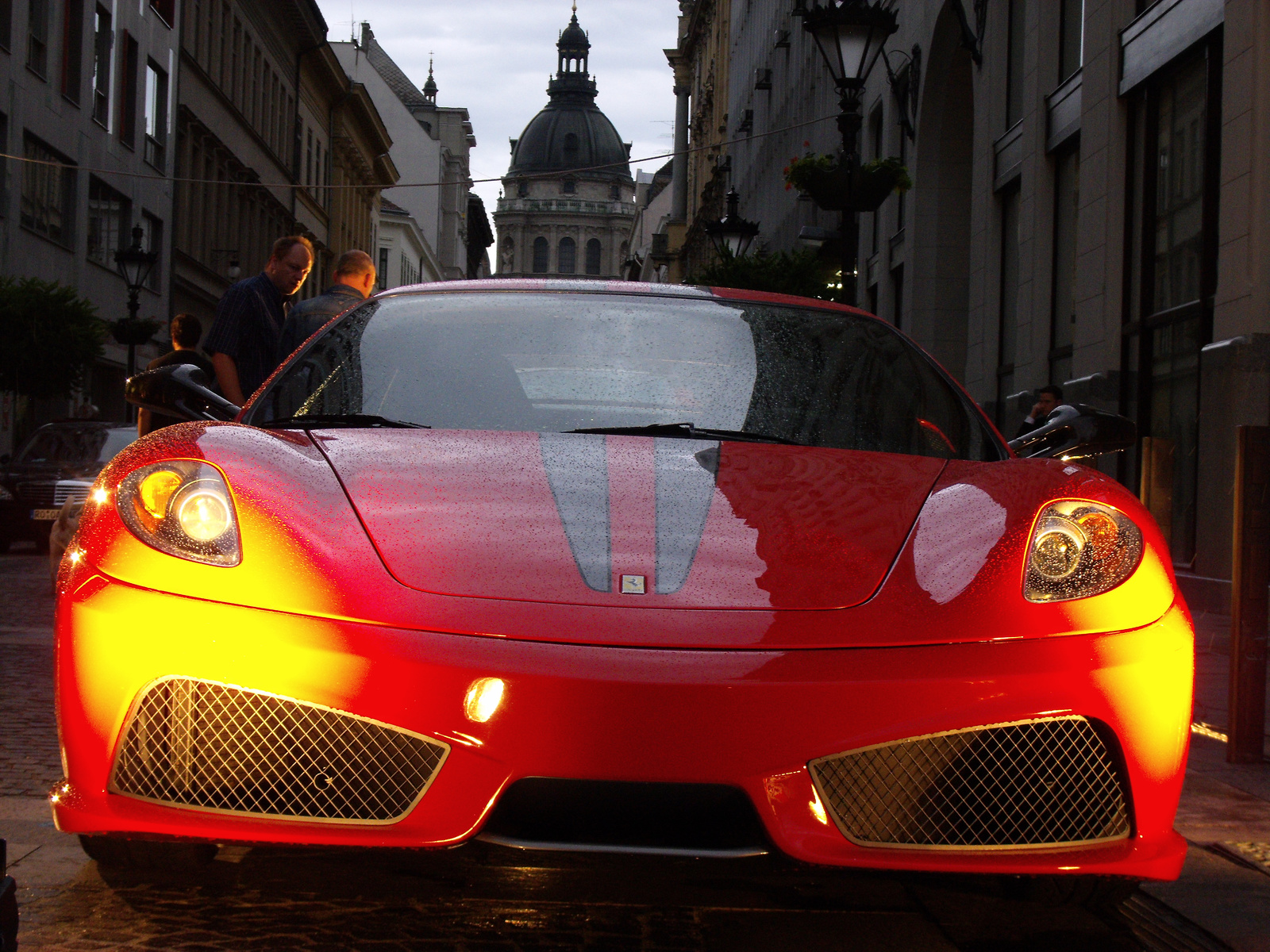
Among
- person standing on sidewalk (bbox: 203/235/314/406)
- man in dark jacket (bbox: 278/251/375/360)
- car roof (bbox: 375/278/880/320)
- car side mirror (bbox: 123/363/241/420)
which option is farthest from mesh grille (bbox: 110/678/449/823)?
person standing on sidewalk (bbox: 203/235/314/406)

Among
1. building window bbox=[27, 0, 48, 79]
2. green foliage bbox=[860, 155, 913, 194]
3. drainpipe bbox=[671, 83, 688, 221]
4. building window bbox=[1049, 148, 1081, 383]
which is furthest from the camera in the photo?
drainpipe bbox=[671, 83, 688, 221]

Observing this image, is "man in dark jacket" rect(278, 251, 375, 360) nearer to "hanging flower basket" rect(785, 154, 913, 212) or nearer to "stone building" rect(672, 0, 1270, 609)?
"stone building" rect(672, 0, 1270, 609)

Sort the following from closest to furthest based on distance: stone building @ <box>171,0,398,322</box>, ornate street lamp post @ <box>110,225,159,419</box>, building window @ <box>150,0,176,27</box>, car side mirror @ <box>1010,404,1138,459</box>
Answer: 1. car side mirror @ <box>1010,404,1138,459</box>
2. ornate street lamp post @ <box>110,225,159,419</box>
3. building window @ <box>150,0,176,27</box>
4. stone building @ <box>171,0,398,322</box>

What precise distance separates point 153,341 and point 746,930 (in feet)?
110

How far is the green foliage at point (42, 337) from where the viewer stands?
21.5 metres

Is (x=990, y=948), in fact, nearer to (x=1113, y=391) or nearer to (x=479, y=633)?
(x=479, y=633)

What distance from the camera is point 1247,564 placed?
17.7ft

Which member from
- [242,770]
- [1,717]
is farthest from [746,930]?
[1,717]

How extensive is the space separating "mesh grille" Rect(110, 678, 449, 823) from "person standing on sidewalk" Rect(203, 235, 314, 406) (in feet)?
15.4

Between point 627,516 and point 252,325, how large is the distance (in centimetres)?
485

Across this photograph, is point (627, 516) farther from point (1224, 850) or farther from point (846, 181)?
point (846, 181)

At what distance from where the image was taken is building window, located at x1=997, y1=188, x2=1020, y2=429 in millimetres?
18859

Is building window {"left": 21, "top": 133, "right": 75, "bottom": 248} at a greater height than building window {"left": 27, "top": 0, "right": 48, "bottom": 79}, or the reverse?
building window {"left": 27, "top": 0, "right": 48, "bottom": 79}

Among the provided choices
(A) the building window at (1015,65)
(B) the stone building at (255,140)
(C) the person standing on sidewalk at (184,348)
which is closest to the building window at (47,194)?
(B) the stone building at (255,140)
